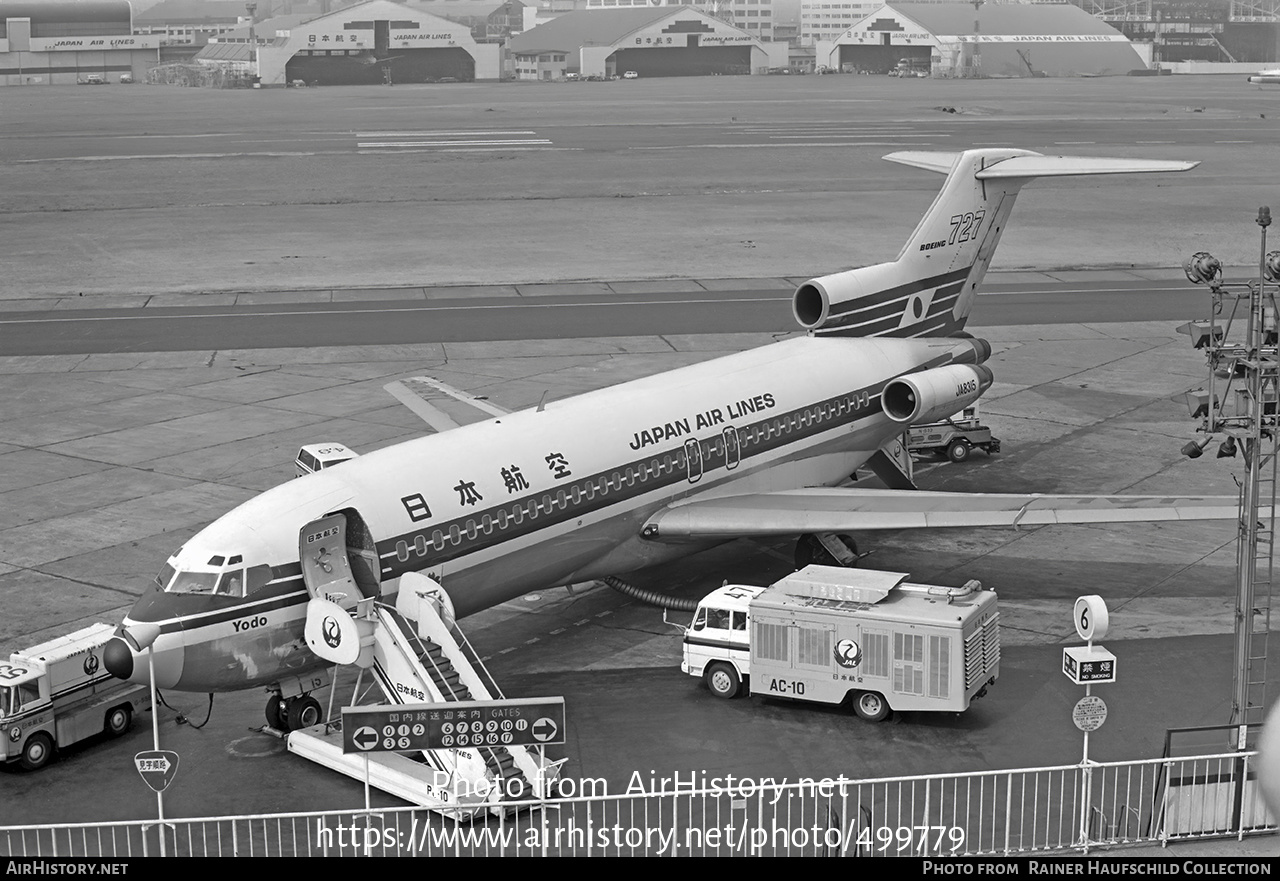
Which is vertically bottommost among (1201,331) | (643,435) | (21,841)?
(21,841)

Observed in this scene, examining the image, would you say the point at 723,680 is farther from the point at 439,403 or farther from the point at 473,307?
the point at 473,307

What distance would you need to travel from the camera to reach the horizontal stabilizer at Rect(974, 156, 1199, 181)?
109 ft

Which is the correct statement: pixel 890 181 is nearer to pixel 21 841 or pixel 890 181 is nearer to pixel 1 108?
pixel 21 841

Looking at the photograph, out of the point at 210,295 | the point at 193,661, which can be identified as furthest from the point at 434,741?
the point at 210,295

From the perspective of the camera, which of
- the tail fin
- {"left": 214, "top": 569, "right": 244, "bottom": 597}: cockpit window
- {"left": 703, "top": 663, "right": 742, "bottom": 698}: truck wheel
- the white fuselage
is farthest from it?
the tail fin

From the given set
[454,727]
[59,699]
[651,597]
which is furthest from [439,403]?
[454,727]

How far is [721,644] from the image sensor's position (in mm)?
25219

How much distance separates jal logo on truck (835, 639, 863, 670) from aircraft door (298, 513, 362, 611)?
24.5 feet

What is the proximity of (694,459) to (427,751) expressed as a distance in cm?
977

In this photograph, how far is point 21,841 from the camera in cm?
2000

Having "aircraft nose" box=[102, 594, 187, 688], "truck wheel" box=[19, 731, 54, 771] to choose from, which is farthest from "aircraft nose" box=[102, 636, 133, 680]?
"truck wheel" box=[19, 731, 54, 771]

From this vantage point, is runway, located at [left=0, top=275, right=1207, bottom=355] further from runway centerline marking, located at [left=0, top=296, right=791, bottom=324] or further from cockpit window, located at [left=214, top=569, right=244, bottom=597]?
cockpit window, located at [left=214, top=569, right=244, bottom=597]

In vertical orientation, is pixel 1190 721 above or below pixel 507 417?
below
